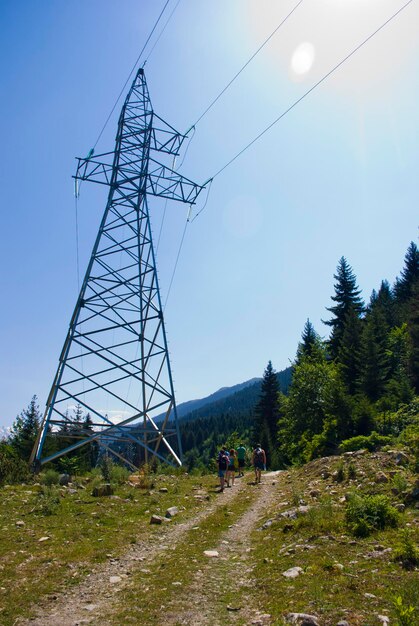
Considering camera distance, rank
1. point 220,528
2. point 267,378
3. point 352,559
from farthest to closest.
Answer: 1. point 267,378
2. point 220,528
3. point 352,559

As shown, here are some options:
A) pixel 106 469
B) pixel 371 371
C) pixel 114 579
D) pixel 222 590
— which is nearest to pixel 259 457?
pixel 106 469

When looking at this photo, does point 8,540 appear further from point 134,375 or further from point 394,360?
point 394,360

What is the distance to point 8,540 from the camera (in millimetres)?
8031

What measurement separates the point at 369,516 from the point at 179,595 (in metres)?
4.15

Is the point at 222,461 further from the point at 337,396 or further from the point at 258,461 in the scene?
the point at 337,396

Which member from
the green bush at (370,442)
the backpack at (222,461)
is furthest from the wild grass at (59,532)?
the green bush at (370,442)

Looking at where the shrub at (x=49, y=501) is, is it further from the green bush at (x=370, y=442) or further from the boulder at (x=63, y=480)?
the green bush at (x=370, y=442)

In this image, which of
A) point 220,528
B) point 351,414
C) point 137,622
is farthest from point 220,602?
point 351,414

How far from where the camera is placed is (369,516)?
7.87 metres

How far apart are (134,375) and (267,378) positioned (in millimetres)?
38889

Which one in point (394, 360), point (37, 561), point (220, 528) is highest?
point (394, 360)

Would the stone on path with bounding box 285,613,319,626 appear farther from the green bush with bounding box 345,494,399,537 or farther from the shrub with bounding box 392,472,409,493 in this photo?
the shrub with bounding box 392,472,409,493

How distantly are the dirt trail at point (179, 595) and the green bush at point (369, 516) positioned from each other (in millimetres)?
2068

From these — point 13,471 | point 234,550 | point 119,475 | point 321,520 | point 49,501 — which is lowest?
point 234,550
